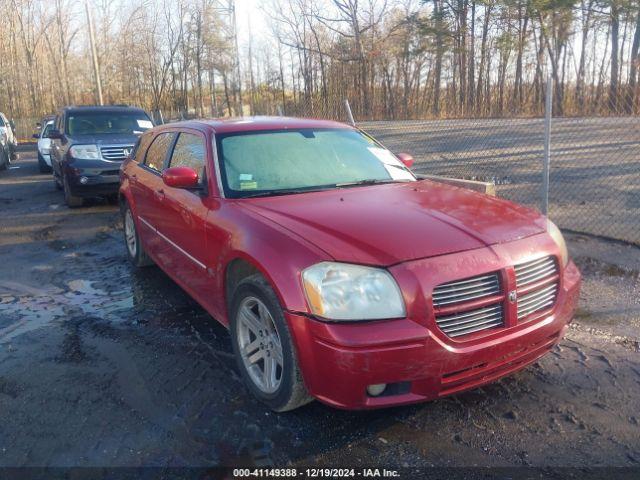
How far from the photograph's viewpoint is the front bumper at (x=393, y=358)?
102 inches

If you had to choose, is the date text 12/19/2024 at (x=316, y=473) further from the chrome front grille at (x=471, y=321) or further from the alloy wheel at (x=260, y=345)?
the chrome front grille at (x=471, y=321)

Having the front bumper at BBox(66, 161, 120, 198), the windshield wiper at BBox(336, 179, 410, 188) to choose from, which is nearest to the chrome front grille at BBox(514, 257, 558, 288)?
the windshield wiper at BBox(336, 179, 410, 188)

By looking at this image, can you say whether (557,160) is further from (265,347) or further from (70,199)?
(265,347)

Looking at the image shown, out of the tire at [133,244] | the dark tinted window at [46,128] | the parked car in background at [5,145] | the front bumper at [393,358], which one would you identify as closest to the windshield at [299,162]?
the front bumper at [393,358]

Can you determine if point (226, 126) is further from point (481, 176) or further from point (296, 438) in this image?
point (481, 176)

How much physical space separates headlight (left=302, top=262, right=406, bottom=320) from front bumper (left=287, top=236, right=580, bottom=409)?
5 cm

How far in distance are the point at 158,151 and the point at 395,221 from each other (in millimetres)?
3127

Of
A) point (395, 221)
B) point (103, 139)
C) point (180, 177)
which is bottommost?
point (395, 221)

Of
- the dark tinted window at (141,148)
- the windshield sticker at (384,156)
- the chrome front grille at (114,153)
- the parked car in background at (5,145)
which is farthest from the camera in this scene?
the parked car in background at (5,145)

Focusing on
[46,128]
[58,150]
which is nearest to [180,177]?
[58,150]

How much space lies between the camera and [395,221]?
10.2 feet

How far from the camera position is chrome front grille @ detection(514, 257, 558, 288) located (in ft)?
9.55

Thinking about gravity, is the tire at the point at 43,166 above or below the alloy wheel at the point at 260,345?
above

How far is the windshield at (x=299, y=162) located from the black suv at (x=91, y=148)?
6.25 meters
